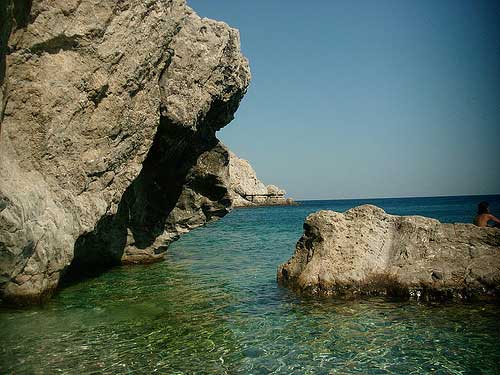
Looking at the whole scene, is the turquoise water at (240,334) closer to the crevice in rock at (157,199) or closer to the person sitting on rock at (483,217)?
the crevice in rock at (157,199)

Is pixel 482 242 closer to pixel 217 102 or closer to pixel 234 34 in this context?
pixel 217 102

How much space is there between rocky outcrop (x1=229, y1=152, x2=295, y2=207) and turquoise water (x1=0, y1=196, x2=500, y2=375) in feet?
332

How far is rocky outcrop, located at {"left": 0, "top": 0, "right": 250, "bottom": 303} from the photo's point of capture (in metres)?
9.25

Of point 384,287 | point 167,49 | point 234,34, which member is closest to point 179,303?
point 384,287

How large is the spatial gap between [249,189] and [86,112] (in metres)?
119

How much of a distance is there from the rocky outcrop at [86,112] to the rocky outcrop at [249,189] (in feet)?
319

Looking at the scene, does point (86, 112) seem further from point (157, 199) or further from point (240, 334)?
point (157, 199)

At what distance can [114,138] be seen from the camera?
11.4 metres

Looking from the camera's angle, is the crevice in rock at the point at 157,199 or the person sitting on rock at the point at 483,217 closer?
the person sitting on rock at the point at 483,217

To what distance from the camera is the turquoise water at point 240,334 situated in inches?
267

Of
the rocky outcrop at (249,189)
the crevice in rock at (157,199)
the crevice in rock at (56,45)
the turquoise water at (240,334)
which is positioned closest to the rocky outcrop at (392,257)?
the turquoise water at (240,334)

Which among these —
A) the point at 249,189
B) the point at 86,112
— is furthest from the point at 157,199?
the point at 249,189

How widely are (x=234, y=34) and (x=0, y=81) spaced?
30.0 feet

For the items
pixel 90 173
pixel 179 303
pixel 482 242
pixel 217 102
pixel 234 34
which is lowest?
pixel 179 303
